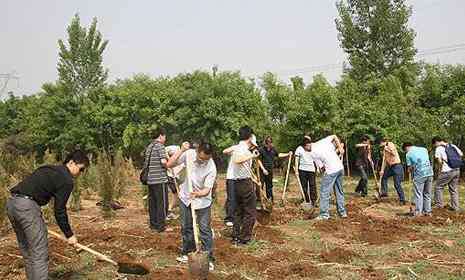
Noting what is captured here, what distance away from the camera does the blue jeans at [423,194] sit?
333 inches

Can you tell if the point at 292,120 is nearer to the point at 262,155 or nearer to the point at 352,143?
the point at 352,143

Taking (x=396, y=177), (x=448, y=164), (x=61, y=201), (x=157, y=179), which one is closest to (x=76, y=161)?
(x=61, y=201)

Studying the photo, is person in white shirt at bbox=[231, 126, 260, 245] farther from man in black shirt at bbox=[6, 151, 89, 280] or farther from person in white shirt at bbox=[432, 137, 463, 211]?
person in white shirt at bbox=[432, 137, 463, 211]

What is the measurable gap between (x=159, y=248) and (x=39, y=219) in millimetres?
2311

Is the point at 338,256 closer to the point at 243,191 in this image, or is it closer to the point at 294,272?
the point at 294,272

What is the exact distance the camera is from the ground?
552 centimetres

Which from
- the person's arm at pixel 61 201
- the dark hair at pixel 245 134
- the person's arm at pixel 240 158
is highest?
the dark hair at pixel 245 134

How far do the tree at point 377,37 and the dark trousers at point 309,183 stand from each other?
14587mm

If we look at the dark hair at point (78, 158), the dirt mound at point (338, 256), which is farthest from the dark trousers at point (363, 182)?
the dark hair at point (78, 158)

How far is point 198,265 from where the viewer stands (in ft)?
16.4

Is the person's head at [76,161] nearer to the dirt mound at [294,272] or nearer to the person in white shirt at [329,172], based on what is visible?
the dirt mound at [294,272]

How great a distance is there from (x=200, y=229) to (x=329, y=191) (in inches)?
135

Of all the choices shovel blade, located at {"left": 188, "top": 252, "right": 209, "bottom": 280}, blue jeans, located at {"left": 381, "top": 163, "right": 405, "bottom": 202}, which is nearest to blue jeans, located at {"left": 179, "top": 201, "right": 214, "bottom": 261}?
shovel blade, located at {"left": 188, "top": 252, "right": 209, "bottom": 280}

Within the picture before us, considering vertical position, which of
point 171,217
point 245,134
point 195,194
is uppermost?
point 245,134
